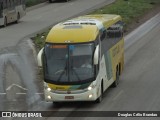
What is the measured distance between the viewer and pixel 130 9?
55.6 meters

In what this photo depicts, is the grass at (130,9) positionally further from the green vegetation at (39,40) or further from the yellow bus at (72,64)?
the yellow bus at (72,64)

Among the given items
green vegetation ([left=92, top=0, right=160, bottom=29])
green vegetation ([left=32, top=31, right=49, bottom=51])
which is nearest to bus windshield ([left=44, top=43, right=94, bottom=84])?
green vegetation ([left=32, top=31, right=49, bottom=51])

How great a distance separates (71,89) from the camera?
67.8 feet

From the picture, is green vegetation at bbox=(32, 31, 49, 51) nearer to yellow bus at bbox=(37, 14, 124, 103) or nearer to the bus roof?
the bus roof

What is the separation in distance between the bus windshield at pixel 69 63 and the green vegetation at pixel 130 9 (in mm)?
26755

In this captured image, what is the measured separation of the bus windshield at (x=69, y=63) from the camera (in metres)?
20.8

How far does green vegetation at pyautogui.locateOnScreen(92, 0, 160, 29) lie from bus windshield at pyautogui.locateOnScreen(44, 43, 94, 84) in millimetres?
26755

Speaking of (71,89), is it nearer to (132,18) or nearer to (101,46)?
(101,46)

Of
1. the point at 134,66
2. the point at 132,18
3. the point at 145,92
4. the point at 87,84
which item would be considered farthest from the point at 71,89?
→ the point at 132,18

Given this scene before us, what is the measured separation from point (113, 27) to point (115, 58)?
54.2 inches

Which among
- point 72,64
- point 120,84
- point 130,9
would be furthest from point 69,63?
point 130,9

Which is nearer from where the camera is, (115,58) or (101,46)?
(101,46)

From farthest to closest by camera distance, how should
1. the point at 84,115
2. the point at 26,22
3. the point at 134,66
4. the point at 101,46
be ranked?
1. the point at 26,22
2. the point at 134,66
3. the point at 101,46
4. the point at 84,115

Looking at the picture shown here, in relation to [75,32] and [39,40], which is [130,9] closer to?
[39,40]
